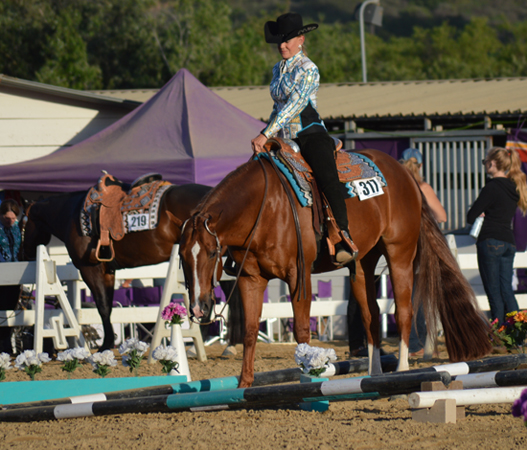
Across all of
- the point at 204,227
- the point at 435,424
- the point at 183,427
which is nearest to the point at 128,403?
the point at 183,427

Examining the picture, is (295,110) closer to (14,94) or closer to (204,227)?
(204,227)

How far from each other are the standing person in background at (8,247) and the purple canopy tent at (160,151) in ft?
3.97

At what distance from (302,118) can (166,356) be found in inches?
78.2

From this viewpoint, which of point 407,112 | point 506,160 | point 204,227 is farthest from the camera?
point 407,112

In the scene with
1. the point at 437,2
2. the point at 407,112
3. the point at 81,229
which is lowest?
the point at 81,229

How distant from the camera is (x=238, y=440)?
3.62 metres

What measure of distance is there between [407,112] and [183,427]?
1046 cm

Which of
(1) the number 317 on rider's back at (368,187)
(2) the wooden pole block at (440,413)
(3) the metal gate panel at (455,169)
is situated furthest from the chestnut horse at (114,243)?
(3) the metal gate panel at (455,169)

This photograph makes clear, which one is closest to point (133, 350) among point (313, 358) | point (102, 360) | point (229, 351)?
point (102, 360)

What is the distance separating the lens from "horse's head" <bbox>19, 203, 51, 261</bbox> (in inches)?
323

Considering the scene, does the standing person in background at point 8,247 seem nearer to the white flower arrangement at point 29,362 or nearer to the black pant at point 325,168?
the white flower arrangement at point 29,362

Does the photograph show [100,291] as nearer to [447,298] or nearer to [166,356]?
[166,356]

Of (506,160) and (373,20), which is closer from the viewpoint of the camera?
(506,160)

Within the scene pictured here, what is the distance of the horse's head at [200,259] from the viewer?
441 cm
